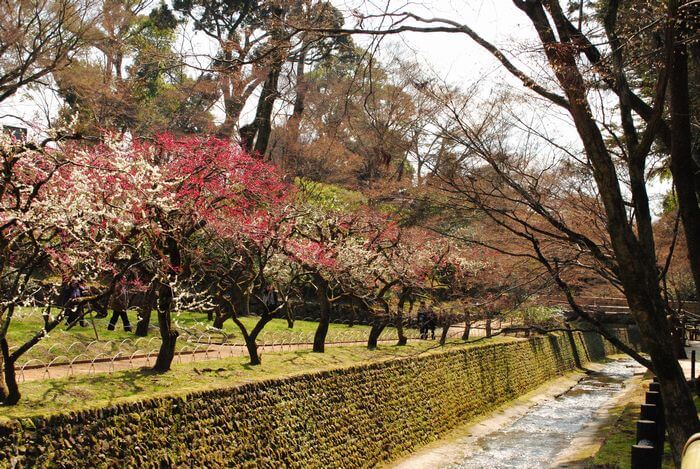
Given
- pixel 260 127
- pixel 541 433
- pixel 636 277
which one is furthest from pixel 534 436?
pixel 260 127

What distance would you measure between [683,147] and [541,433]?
1391 centimetres

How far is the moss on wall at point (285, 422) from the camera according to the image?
6.86 metres

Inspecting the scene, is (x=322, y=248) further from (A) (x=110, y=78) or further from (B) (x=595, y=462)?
(A) (x=110, y=78)

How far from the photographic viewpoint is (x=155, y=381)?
9.52 meters

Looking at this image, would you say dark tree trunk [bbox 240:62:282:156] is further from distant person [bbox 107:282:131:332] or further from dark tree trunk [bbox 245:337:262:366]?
dark tree trunk [bbox 245:337:262:366]

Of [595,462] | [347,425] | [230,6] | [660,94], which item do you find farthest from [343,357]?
[230,6]

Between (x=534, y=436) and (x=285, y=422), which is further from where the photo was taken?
(x=534, y=436)

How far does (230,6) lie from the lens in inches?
1000

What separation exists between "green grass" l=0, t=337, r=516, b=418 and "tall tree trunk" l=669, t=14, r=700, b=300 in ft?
11.9

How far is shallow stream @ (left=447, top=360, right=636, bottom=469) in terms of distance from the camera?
14750mm

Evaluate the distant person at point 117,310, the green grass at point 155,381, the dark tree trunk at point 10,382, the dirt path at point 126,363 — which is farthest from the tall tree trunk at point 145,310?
the dark tree trunk at point 10,382

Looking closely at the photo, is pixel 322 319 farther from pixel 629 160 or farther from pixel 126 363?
pixel 629 160

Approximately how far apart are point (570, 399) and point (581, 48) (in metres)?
21.8

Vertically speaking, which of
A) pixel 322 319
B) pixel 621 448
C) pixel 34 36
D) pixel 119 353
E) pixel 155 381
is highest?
pixel 34 36
